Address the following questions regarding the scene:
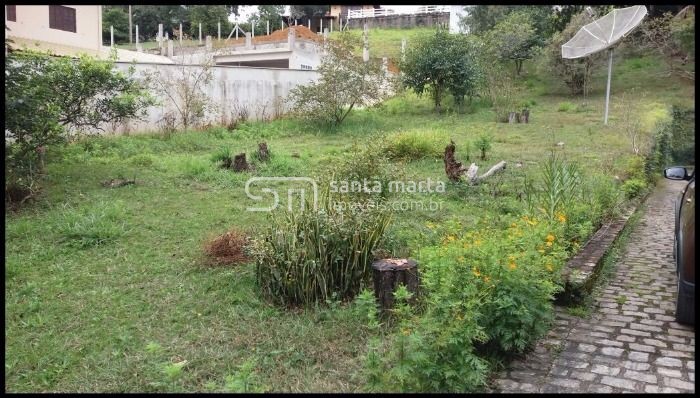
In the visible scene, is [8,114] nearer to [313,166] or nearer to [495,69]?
[313,166]

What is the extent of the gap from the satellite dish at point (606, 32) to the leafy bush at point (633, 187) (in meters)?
5.87

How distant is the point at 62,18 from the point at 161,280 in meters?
17.3

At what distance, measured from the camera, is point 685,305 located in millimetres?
3797

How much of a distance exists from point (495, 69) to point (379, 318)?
1643 cm

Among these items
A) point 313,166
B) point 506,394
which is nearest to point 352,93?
point 313,166

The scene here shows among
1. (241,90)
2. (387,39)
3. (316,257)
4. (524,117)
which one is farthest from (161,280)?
(387,39)

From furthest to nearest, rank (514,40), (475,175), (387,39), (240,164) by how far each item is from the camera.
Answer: (387,39) → (514,40) → (240,164) → (475,175)

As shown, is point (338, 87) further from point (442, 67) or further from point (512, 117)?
point (512, 117)

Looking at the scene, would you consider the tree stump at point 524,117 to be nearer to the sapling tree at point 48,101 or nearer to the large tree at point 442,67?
the large tree at point 442,67

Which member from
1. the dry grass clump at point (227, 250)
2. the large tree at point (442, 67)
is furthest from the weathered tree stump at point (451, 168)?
the large tree at point (442, 67)

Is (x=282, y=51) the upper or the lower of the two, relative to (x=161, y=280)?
upper

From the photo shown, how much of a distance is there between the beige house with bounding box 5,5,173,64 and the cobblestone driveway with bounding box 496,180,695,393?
15.7 m

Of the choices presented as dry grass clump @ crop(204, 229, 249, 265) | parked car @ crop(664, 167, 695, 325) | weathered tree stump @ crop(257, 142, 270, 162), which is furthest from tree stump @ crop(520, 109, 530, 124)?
dry grass clump @ crop(204, 229, 249, 265)

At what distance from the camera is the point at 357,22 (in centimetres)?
4347
